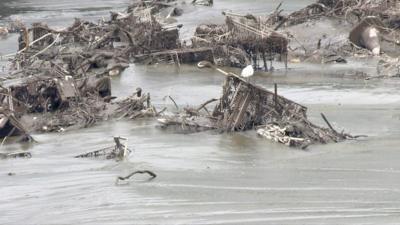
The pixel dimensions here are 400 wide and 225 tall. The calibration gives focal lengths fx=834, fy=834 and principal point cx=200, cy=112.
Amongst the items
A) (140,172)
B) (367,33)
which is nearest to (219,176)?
(140,172)

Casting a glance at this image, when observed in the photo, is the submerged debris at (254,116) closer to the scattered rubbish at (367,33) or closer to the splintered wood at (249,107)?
the splintered wood at (249,107)

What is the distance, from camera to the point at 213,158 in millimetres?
11305

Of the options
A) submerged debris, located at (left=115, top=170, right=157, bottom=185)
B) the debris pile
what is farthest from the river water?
the debris pile

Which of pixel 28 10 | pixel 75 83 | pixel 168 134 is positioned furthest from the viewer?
pixel 28 10

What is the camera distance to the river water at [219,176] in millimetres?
8727

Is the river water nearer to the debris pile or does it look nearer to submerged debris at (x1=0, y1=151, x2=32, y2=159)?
submerged debris at (x1=0, y1=151, x2=32, y2=159)

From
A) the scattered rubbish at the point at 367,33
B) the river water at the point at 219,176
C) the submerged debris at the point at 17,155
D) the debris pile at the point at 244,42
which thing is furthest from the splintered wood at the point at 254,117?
the scattered rubbish at the point at 367,33

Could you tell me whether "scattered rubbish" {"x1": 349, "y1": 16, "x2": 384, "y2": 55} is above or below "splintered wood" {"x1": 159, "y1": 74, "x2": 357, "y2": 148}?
below

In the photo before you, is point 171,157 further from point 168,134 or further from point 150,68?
point 150,68

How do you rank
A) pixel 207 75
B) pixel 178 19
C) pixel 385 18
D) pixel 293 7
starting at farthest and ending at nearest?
pixel 293 7 < pixel 178 19 < pixel 385 18 < pixel 207 75

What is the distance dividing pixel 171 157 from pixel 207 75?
26.5ft

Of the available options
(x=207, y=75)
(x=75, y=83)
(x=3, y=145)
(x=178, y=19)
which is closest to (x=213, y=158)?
(x=3, y=145)

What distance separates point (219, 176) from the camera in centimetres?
1024

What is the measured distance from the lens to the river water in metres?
8.73
